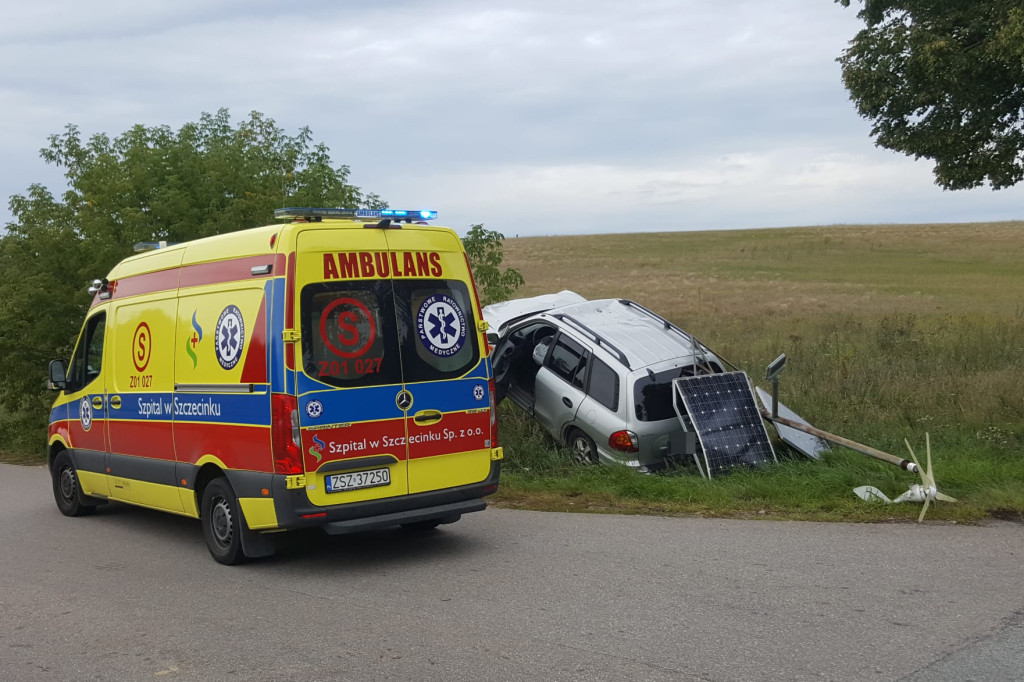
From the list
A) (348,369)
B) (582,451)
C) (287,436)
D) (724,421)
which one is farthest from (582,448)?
(287,436)

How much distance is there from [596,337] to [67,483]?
581cm

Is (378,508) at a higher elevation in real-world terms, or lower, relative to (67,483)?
higher

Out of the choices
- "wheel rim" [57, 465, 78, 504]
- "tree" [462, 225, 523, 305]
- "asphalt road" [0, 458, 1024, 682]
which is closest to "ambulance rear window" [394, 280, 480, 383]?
"asphalt road" [0, 458, 1024, 682]

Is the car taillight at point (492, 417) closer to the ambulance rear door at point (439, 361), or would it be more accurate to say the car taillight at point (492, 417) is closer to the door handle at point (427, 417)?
the ambulance rear door at point (439, 361)

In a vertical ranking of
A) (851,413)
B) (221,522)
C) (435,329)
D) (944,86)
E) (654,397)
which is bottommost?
(851,413)

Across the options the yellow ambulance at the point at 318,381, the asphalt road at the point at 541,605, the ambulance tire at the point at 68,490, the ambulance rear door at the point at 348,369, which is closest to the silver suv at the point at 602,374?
the asphalt road at the point at 541,605

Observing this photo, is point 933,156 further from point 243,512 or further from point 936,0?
point 243,512

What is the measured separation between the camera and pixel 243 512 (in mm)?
7375

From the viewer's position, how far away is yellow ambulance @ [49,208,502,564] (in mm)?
7023

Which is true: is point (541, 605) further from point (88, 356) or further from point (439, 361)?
point (88, 356)

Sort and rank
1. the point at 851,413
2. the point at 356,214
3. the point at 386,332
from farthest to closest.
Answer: the point at 851,413 → the point at 356,214 → the point at 386,332

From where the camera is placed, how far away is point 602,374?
10961mm

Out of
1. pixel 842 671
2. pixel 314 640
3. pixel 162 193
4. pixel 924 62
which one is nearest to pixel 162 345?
pixel 314 640

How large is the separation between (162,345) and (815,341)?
1368cm
